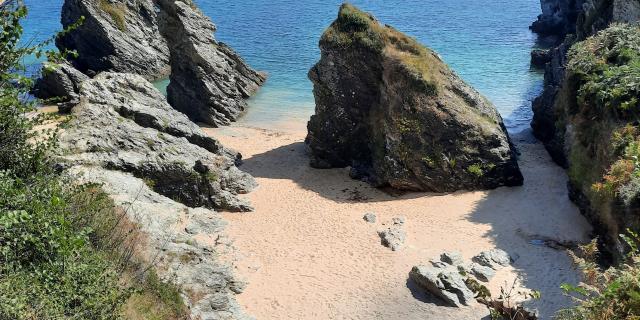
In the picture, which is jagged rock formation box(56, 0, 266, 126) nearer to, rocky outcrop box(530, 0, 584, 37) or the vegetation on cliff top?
the vegetation on cliff top

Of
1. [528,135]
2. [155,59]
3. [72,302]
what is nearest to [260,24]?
[155,59]

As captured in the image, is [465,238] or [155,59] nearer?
[465,238]

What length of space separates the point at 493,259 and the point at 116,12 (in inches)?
1748

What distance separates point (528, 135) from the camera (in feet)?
123

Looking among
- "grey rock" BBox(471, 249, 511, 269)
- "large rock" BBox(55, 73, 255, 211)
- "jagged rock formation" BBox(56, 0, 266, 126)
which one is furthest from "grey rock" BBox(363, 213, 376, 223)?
"jagged rock formation" BBox(56, 0, 266, 126)

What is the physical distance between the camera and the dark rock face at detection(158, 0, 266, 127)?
41125mm

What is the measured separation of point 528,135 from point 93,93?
2664 centimetres

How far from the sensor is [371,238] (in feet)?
77.3

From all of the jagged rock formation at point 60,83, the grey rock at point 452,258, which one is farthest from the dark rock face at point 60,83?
the grey rock at point 452,258

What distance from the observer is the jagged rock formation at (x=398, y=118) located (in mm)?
28562

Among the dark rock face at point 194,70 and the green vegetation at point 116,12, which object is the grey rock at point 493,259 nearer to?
the dark rock face at point 194,70

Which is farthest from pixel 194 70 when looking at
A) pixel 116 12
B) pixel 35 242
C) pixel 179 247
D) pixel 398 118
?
pixel 35 242

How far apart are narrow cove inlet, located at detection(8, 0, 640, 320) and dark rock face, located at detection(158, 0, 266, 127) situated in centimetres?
15

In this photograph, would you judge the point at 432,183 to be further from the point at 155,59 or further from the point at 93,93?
the point at 155,59
